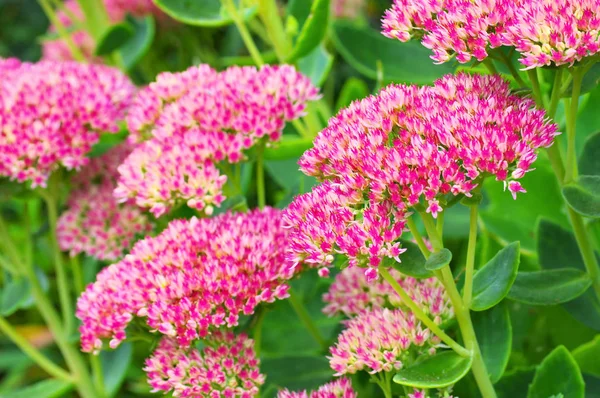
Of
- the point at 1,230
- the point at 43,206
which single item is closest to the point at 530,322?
the point at 1,230

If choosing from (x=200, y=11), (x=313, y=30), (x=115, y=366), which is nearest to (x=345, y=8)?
(x=200, y=11)

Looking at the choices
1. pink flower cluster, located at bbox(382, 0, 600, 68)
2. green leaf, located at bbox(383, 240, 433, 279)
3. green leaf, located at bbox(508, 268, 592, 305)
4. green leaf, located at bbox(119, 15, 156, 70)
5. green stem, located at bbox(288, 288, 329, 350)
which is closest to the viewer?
pink flower cluster, located at bbox(382, 0, 600, 68)

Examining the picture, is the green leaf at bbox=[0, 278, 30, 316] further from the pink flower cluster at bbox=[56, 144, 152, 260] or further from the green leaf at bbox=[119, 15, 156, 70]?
the green leaf at bbox=[119, 15, 156, 70]

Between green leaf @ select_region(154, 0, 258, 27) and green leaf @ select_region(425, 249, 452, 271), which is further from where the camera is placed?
green leaf @ select_region(154, 0, 258, 27)

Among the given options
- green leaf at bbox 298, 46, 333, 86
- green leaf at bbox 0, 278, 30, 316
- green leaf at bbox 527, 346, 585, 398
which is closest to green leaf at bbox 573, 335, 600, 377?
green leaf at bbox 527, 346, 585, 398

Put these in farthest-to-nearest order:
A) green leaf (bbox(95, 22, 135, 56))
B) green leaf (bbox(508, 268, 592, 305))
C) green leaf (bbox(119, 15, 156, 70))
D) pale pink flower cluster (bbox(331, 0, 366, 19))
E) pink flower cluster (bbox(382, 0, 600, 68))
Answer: pale pink flower cluster (bbox(331, 0, 366, 19)) → green leaf (bbox(119, 15, 156, 70)) → green leaf (bbox(95, 22, 135, 56)) → green leaf (bbox(508, 268, 592, 305)) → pink flower cluster (bbox(382, 0, 600, 68))

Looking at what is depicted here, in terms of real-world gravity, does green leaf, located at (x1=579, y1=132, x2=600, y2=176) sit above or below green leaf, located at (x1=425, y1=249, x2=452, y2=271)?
below

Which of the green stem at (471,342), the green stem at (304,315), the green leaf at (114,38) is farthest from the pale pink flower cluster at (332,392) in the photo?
the green leaf at (114,38)
